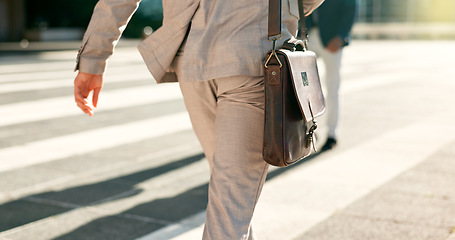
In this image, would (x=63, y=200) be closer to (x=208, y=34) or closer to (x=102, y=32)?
(x=102, y=32)

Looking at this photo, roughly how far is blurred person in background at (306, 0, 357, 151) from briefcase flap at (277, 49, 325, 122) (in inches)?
119

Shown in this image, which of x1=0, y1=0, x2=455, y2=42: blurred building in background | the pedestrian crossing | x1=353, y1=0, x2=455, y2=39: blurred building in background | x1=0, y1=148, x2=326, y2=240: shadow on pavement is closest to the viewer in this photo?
x1=0, y1=148, x2=326, y2=240: shadow on pavement

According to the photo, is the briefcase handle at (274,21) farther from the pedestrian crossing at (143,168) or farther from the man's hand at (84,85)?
the pedestrian crossing at (143,168)

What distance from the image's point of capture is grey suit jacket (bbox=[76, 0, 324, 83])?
207cm

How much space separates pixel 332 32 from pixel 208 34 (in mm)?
3322

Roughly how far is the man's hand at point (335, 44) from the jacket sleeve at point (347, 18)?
4 cm

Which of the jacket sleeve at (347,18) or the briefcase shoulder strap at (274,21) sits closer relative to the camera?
the briefcase shoulder strap at (274,21)

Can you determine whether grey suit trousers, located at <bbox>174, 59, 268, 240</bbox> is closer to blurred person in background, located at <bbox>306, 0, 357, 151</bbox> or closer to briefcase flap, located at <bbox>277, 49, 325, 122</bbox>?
briefcase flap, located at <bbox>277, 49, 325, 122</bbox>

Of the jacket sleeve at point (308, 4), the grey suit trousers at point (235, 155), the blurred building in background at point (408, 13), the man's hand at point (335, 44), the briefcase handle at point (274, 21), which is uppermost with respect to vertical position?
the briefcase handle at point (274, 21)

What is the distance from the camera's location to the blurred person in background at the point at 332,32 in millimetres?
5246

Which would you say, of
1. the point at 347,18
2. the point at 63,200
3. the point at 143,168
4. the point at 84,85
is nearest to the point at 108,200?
the point at 63,200

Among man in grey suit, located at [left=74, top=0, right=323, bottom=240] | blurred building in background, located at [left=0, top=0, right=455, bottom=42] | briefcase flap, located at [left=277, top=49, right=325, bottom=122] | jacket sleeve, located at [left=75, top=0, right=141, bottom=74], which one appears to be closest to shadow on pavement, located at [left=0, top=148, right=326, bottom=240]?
jacket sleeve, located at [left=75, top=0, right=141, bottom=74]

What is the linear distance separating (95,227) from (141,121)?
12.3 feet

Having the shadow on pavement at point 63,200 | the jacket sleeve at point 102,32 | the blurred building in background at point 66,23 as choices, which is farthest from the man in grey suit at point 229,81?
the blurred building in background at point 66,23
